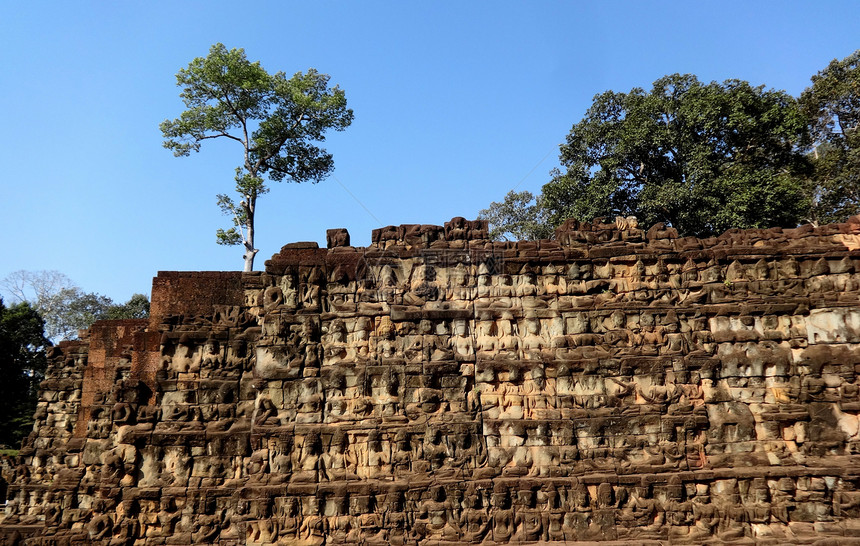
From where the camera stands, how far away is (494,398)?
8602 millimetres

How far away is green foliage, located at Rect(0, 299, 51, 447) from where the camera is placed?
2644cm

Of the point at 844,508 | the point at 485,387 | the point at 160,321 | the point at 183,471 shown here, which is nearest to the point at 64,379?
the point at 160,321

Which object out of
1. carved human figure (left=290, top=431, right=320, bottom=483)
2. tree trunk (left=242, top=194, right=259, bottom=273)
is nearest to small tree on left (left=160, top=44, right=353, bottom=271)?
tree trunk (left=242, top=194, right=259, bottom=273)

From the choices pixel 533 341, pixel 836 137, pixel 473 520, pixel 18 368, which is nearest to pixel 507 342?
pixel 533 341

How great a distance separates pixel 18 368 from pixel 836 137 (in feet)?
125

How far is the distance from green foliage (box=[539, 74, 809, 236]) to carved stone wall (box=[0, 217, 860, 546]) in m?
8.63

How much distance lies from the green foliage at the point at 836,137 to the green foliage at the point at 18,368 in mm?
34849

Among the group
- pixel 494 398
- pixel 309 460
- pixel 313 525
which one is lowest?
pixel 313 525

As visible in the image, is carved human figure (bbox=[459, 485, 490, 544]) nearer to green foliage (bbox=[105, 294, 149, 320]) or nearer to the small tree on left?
the small tree on left

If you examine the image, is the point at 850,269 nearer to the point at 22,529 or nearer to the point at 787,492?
the point at 787,492

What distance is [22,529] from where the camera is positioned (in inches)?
430

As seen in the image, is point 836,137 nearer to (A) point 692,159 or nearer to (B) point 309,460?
(A) point 692,159

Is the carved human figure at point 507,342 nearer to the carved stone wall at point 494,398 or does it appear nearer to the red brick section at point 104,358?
the carved stone wall at point 494,398

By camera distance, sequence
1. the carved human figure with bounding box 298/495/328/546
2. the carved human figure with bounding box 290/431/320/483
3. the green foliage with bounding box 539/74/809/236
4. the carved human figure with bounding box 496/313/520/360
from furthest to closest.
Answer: the green foliage with bounding box 539/74/809/236
the carved human figure with bounding box 496/313/520/360
the carved human figure with bounding box 290/431/320/483
the carved human figure with bounding box 298/495/328/546
